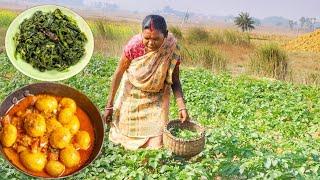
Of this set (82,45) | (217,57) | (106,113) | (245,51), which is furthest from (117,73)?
(245,51)

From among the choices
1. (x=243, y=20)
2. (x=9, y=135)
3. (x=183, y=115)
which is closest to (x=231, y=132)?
(x=183, y=115)

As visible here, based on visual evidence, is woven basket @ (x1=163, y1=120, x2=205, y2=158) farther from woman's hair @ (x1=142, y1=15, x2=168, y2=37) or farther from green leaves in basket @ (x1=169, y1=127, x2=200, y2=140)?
woman's hair @ (x1=142, y1=15, x2=168, y2=37)

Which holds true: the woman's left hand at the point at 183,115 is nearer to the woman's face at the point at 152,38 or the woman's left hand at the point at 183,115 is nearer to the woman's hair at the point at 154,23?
the woman's face at the point at 152,38

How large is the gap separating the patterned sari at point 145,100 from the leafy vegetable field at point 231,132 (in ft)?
0.62

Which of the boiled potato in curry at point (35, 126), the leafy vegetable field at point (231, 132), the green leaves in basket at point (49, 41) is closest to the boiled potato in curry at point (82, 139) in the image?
the boiled potato in curry at point (35, 126)

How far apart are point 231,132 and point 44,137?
12.1 feet

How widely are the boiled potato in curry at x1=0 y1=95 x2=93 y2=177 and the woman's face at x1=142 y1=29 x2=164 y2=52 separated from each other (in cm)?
151

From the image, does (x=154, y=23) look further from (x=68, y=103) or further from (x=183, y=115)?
(x=68, y=103)

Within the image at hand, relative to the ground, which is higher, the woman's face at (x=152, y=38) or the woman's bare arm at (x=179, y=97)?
the woman's face at (x=152, y=38)

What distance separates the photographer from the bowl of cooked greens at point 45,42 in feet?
11.7

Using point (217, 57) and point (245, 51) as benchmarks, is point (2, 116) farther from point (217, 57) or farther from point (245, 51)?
point (245, 51)

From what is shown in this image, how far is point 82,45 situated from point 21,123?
77 cm

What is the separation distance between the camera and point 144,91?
521 centimetres

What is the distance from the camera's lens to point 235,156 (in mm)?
5938
